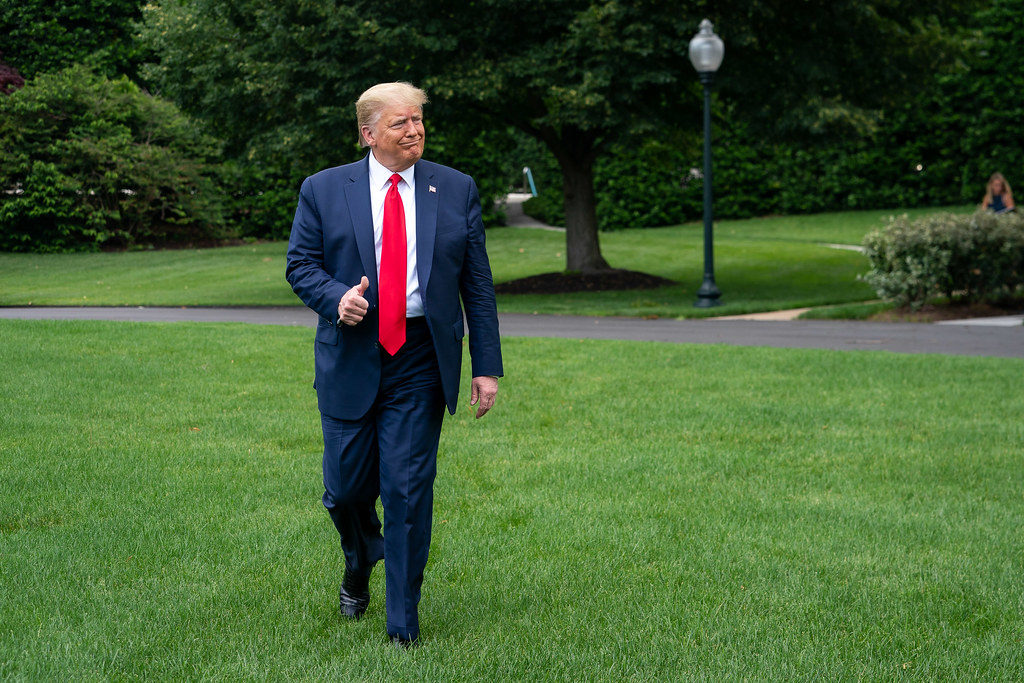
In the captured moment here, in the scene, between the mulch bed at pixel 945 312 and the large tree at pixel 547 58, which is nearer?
the mulch bed at pixel 945 312

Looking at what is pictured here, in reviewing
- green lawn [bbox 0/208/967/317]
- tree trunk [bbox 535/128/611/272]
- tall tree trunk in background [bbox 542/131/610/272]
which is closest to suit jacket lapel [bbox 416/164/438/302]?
green lawn [bbox 0/208/967/317]

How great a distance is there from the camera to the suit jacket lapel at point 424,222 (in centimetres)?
372

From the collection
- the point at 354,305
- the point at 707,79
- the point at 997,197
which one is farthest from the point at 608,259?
the point at 354,305

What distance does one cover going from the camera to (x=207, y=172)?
30641 millimetres

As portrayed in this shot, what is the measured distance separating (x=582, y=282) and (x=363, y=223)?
16.9 meters

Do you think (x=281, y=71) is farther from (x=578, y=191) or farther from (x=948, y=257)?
(x=948, y=257)

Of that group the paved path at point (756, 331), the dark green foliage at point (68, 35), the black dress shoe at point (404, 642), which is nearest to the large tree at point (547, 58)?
the paved path at point (756, 331)

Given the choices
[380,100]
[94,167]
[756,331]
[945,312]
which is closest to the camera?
[380,100]

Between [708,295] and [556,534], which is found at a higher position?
[708,295]

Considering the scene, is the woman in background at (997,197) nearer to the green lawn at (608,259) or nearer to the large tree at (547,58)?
the green lawn at (608,259)

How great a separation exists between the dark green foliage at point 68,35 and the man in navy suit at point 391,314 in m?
21.7

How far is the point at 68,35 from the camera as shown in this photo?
90.7 ft

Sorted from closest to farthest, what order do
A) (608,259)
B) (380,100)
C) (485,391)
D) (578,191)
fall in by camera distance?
(380,100) < (485,391) < (578,191) < (608,259)

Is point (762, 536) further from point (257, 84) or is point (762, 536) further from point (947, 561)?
point (257, 84)
